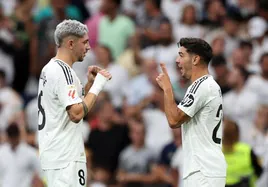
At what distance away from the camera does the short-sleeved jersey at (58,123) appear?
951cm

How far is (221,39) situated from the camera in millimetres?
16828

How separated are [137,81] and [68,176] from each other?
7.43 metres

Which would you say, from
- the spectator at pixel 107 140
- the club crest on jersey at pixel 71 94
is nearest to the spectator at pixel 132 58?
the spectator at pixel 107 140

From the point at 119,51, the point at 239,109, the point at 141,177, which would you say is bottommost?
the point at 141,177

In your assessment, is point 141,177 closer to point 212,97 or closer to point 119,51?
point 119,51

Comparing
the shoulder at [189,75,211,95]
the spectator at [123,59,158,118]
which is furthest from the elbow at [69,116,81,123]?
the spectator at [123,59,158,118]

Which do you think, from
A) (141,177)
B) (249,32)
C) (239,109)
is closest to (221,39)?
(249,32)

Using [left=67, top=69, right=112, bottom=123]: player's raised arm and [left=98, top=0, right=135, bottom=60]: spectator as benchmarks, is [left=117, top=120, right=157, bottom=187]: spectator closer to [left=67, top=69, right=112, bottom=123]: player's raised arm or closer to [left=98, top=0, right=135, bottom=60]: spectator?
[left=98, top=0, right=135, bottom=60]: spectator

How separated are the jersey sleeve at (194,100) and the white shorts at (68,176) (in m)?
1.21

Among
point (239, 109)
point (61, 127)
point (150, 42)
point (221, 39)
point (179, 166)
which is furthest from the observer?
point (150, 42)

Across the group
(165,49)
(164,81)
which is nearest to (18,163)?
(165,49)

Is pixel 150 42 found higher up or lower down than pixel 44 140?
higher up

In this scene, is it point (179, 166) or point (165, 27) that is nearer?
point (179, 166)

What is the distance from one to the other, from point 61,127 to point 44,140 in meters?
0.23
